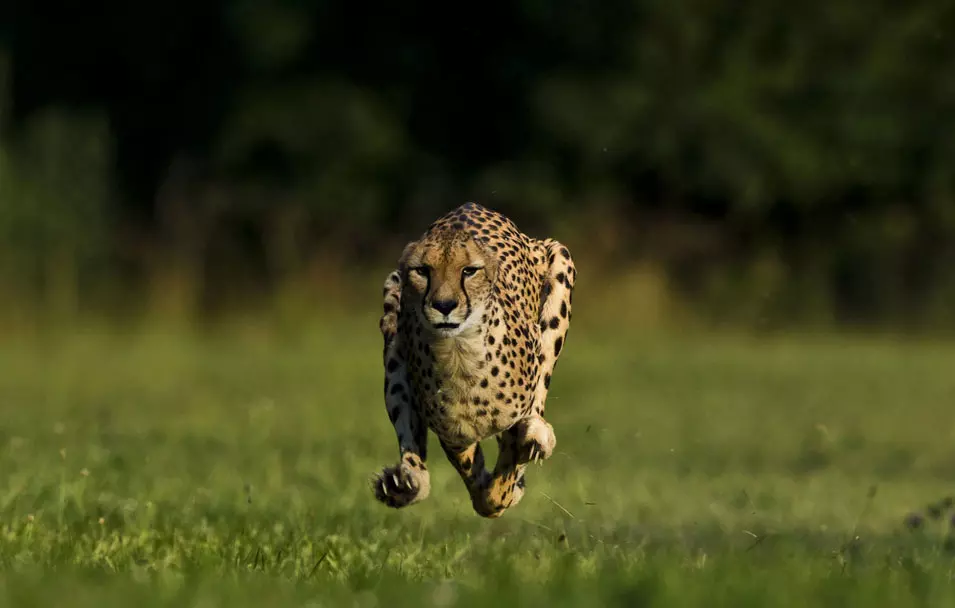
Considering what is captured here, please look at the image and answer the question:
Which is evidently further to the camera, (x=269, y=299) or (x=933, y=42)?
(x=933, y=42)

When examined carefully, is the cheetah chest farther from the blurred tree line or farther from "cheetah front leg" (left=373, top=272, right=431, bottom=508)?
the blurred tree line

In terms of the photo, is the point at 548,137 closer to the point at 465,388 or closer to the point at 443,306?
the point at 465,388

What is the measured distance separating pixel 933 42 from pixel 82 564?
59.8 ft

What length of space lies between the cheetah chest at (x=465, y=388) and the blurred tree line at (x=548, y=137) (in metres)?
14.3

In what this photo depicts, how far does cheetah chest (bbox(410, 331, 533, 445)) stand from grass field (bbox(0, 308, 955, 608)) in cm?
39

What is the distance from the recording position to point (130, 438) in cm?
866

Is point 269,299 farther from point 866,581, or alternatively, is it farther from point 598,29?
point 866,581

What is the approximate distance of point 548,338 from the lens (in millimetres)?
5215

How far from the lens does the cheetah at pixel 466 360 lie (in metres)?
4.59

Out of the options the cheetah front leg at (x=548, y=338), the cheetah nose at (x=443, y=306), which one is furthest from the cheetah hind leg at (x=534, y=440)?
the cheetah nose at (x=443, y=306)

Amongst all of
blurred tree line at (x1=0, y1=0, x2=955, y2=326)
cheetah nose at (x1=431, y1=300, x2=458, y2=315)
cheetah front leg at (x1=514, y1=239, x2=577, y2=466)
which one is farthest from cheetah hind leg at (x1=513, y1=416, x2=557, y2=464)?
→ blurred tree line at (x1=0, y1=0, x2=955, y2=326)

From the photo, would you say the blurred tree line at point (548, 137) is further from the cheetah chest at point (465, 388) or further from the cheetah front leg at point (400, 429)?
the cheetah chest at point (465, 388)

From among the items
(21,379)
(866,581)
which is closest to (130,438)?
(21,379)

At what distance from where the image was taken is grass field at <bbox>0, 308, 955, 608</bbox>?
13.5 feet
